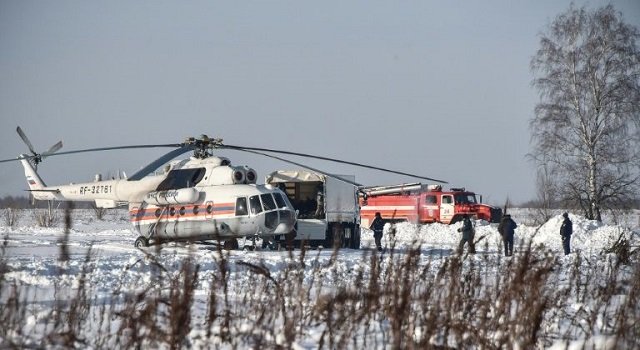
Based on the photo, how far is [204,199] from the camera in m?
18.7

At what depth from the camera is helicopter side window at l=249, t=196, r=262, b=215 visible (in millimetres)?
18081

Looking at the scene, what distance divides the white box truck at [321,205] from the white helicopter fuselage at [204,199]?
2234 mm

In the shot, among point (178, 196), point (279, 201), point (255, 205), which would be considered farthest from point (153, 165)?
point (279, 201)

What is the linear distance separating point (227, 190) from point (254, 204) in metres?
0.84

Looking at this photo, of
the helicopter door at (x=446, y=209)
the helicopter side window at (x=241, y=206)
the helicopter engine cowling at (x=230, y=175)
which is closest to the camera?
the helicopter side window at (x=241, y=206)

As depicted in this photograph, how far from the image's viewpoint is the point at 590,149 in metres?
28.8

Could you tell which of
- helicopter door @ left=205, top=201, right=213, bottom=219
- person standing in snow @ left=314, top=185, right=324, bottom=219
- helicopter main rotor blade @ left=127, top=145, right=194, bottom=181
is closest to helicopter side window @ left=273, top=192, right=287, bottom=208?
helicopter door @ left=205, top=201, right=213, bottom=219

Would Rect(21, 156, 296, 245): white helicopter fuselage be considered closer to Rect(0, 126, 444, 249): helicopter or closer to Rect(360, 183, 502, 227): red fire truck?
Rect(0, 126, 444, 249): helicopter

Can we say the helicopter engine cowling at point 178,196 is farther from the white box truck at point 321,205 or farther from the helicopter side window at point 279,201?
the white box truck at point 321,205

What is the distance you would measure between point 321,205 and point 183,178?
14.5 feet

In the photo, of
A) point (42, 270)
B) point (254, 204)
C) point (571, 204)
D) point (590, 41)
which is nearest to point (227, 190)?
point (254, 204)

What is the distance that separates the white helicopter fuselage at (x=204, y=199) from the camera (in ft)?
59.6

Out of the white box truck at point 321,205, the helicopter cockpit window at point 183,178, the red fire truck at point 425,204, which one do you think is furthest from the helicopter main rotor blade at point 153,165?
the red fire truck at point 425,204

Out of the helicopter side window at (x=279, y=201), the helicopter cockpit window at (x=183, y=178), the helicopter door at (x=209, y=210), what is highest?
the helicopter cockpit window at (x=183, y=178)
